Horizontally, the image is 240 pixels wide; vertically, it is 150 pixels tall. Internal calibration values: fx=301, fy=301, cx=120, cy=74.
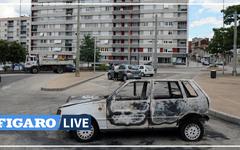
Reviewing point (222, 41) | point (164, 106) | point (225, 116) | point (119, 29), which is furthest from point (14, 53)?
point (164, 106)

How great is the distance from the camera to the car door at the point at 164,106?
7129mm

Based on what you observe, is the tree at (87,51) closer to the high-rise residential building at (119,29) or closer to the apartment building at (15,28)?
the high-rise residential building at (119,29)

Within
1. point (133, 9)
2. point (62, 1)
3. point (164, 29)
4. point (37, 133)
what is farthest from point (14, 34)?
point (37, 133)

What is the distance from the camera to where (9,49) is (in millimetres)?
49344

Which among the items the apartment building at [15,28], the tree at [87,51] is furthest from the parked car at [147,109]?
the apartment building at [15,28]

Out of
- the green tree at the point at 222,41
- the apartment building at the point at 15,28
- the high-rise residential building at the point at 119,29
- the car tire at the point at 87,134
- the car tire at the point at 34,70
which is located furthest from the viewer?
the apartment building at the point at 15,28

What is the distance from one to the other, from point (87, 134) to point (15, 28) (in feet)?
480

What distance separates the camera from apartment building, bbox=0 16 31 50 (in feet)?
460

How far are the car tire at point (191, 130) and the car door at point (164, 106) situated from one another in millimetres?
302

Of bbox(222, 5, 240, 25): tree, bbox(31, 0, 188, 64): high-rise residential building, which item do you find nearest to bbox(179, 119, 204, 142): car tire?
bbox(222, 5, 240, 25): tree

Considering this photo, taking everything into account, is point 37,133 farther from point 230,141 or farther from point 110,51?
point 110,51

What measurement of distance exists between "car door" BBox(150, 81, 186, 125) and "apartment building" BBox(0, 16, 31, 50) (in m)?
138

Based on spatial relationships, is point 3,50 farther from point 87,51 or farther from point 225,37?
point 225,37

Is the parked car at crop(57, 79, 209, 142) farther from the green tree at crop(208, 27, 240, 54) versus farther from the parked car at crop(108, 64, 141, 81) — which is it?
the green tree at crop(208, 27, 240, 54)
